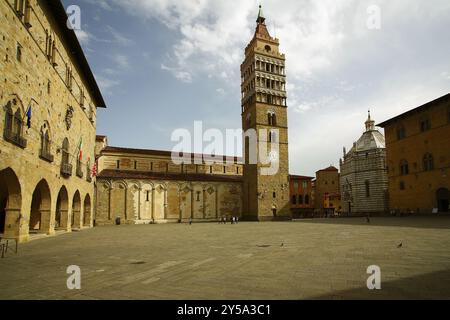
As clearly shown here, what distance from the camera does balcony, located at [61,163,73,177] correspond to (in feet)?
75.8

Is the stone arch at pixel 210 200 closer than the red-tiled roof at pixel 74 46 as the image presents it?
No

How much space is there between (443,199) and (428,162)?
453 centimetres

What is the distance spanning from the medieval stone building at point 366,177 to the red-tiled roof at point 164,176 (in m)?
21.7

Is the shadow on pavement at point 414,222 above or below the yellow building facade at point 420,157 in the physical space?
below

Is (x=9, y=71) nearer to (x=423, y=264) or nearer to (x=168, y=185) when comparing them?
(x=423, y=264)

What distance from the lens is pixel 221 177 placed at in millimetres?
50906

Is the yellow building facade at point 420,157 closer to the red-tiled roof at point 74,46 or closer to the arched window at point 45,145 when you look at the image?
the red-tiled roof at point 74,46

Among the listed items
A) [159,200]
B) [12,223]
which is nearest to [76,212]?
[12,223]

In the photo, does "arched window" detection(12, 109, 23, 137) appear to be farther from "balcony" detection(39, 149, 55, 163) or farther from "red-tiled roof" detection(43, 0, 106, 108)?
"red-tiled roof" detection(43, 0, 106, 108)

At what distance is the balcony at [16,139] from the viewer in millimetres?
14116

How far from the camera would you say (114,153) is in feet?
155

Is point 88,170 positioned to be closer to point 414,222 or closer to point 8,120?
point 8,120

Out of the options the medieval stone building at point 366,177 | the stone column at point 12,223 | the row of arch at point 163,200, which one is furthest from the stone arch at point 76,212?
the medieval stone building at point 366,177

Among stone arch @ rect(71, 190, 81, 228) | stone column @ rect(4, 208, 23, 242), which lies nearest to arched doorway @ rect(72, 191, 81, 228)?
stone arch @ rect(71, 190, 81, 228)
